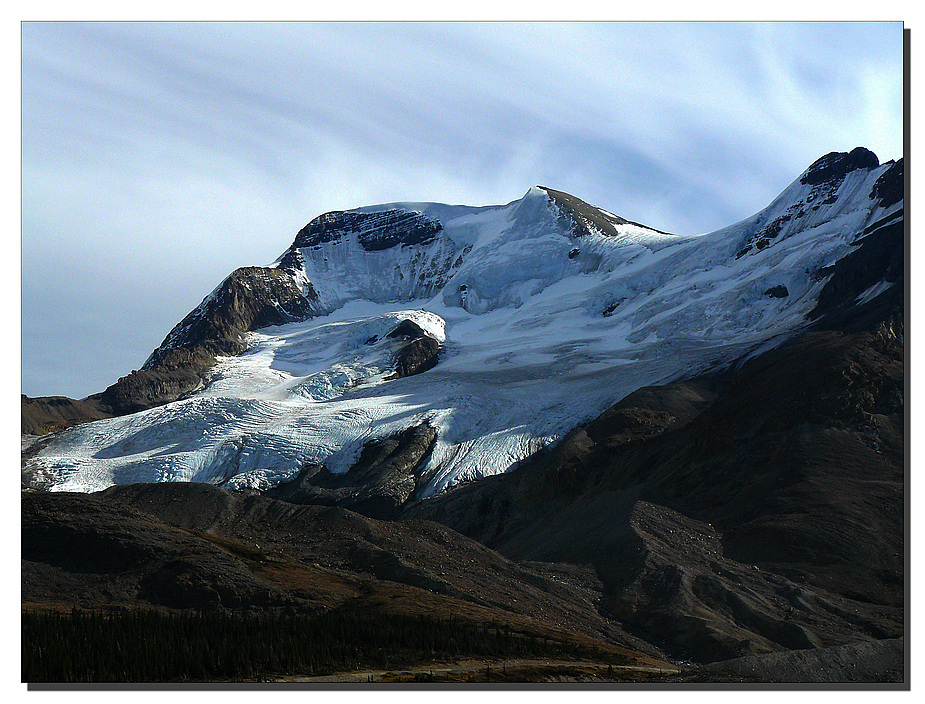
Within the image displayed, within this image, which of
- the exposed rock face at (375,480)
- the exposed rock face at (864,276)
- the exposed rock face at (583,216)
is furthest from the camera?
the exposed rock face at (583,216)

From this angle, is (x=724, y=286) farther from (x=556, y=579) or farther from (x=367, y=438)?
(x=556, y=579)

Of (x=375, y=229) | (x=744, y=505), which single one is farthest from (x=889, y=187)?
(x=375, y=229)

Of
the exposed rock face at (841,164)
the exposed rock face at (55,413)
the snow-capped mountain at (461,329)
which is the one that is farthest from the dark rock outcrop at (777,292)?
the exposed rock face at (55,413)

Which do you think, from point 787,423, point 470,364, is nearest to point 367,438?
point 470,364

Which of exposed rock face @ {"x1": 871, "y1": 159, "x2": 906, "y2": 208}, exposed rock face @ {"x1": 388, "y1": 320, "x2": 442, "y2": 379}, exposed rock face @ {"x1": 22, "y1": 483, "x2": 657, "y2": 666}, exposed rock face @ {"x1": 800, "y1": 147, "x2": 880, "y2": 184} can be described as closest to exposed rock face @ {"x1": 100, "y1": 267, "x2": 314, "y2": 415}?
exposed rock face @ {"x1": 388, "y1": 320, "x2": 442, "y2": 379}

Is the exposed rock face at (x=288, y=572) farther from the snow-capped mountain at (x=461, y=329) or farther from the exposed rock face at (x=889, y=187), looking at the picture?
the exposed rock face at (x=889, y=187)

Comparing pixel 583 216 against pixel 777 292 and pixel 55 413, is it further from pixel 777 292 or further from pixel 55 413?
pixel 55 413
